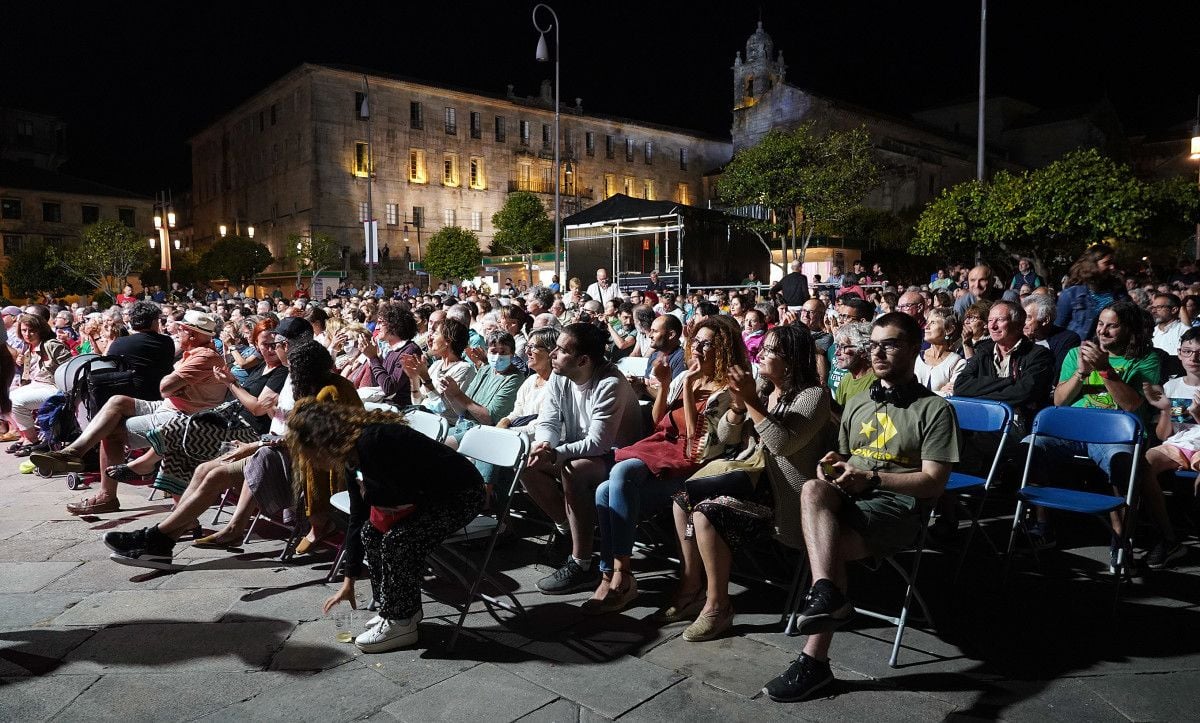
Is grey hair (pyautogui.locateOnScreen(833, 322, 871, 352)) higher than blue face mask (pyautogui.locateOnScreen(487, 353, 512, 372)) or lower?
higher

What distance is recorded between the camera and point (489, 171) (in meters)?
53.5

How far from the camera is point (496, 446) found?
13.7 feet

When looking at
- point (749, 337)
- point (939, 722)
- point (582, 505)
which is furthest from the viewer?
point (749, 337)

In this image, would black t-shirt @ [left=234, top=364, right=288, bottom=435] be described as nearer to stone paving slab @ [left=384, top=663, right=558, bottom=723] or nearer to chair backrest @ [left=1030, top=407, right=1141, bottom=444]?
stone paving slab @ [left=384, top=663, right=558, bottom=723]

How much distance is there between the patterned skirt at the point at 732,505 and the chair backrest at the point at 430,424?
63.8 inches

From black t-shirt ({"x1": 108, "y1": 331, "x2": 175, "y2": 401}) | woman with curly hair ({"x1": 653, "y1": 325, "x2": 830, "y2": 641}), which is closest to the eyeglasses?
woman with curly hair ({"x1": 653, "y1": 325, "x2": 830, "y2": 641})

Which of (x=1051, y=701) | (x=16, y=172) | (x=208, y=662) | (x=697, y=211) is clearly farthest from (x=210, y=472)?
(x=16, y=172)

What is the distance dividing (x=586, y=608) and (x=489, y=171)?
52282 mm

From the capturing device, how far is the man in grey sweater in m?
4.21

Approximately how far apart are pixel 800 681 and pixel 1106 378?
2.87m

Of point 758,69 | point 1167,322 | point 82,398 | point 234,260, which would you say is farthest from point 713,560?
point 758,69

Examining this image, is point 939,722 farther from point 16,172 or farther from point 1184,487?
point 16,172

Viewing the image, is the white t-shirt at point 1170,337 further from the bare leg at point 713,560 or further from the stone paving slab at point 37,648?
the stone paving slab at point 37,648

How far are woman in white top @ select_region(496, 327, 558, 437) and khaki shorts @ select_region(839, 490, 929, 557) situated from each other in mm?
2183
